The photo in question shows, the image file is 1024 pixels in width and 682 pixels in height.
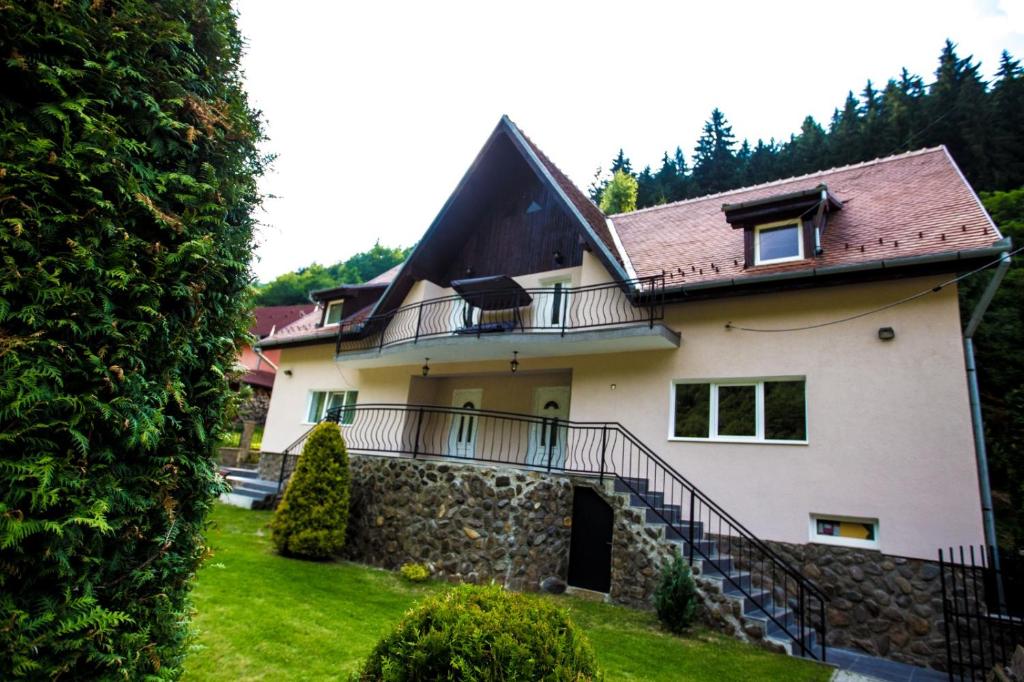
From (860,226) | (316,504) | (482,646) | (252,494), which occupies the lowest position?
(252,494)

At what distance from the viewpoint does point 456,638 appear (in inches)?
90.2

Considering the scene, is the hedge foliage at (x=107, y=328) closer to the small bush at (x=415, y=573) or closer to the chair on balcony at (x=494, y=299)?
the small bush at (x=415, y=573)

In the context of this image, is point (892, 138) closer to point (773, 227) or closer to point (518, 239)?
point (773, 227)

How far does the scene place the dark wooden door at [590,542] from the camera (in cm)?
853

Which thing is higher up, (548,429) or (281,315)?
(281,315)

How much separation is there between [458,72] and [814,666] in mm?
9346

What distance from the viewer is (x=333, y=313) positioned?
55.2 ft

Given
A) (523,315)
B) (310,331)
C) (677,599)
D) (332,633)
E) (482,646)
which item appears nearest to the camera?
(482,646)

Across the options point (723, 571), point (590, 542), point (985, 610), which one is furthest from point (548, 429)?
point (985, 610)

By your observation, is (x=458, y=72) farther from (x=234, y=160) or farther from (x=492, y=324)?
(x=234, y=160)

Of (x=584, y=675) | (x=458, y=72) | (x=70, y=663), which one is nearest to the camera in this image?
(x=70, y=663)

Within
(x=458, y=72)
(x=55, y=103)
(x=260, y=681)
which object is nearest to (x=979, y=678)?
(x=260, y=681)

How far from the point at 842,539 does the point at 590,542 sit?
371 centimetres

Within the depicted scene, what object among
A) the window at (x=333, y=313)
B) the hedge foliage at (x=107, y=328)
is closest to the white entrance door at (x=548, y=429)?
the window at (x=333, y=313)
